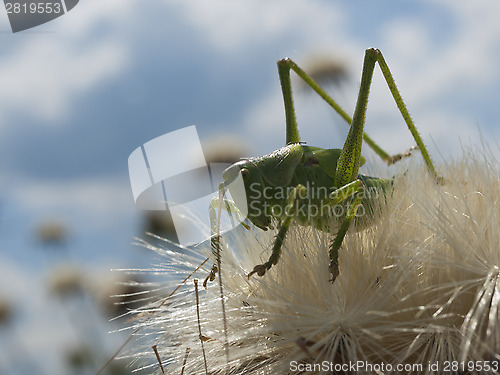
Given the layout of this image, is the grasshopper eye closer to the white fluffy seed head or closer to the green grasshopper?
the green grasshopper

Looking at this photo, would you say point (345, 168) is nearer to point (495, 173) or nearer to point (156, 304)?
point (495, 173)

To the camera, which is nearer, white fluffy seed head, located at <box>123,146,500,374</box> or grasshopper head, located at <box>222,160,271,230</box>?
white fluffy seed head, located at <box>123,146,500,374</box>

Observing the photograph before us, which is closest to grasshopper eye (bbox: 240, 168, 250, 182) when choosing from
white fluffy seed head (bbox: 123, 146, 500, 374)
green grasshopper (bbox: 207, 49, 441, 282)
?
green grasshopper (bbox: 207, 49, 441, 282)

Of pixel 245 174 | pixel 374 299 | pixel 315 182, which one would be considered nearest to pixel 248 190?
pixel 245 174

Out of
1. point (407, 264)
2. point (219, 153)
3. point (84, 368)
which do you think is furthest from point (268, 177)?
point (84, 368)

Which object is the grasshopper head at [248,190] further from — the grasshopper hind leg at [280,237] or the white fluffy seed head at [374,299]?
the grasshopper hind leg at [280,237]

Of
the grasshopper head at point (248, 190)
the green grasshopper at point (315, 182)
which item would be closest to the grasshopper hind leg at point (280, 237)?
the green grasshopper at point (315, 182)
